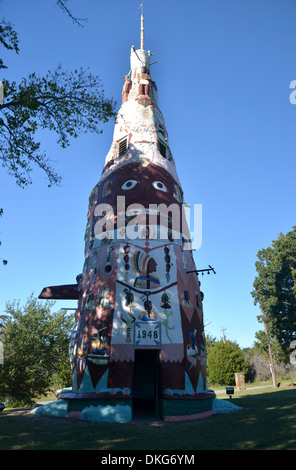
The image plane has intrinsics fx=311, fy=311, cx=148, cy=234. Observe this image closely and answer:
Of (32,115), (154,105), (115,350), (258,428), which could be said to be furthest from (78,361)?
(154,105)

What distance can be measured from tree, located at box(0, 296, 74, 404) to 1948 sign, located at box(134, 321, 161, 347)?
14322 mm

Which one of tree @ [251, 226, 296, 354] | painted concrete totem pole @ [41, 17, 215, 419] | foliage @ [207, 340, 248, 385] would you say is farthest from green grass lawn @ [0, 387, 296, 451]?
foliage @ [207, 340, 248, 385]

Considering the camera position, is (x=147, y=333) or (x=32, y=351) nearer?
(x=147, y=333)

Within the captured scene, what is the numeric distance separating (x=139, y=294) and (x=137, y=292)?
5.4 inches

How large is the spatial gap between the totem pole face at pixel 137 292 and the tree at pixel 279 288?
15.9m

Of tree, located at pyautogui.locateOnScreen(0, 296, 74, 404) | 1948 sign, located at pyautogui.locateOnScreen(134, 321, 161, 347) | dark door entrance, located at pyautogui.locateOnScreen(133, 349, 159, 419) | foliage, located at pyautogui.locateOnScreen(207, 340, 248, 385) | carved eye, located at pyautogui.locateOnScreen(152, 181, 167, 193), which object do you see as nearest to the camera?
1948 sign, located at pyautogui.locateOnScreen(134, 321, 161, 347)

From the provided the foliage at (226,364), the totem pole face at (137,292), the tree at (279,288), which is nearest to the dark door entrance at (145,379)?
the totem pole face at (137,292)

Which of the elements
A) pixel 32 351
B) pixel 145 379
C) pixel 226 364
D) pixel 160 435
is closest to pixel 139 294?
pixel 160 435

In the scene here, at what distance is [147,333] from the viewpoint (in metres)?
14.1

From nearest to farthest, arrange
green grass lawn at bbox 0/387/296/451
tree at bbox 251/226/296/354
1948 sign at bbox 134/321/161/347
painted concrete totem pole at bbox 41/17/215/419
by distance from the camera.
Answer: green grass lawn at bbox 0/387/296/451 < painted concrete totem pole at bbox 41/17/215/419 < 1948 sign at bbox 134/321/161/347 < tree at bbox 251/226/296/354

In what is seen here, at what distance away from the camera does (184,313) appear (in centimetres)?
1520

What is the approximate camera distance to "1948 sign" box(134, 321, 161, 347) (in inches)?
548

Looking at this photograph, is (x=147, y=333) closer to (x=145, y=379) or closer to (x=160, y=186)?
(x=145, y=379)

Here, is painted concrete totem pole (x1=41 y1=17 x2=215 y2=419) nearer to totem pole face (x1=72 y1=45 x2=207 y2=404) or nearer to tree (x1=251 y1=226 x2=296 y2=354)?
totem pole face (x1=72 y1=45 x2=207 y2=404)
